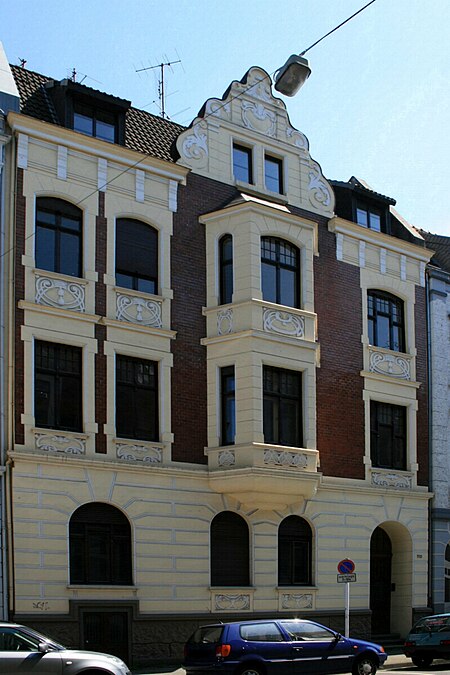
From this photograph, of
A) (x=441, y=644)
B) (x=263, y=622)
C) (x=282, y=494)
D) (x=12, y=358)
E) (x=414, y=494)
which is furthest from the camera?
(x=414, y=494)

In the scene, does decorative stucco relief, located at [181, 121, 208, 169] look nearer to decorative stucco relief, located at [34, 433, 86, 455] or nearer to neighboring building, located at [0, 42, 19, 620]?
neighboring building, located at [0, 42, 19, 620]

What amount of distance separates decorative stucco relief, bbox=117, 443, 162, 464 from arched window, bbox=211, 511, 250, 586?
2.56m

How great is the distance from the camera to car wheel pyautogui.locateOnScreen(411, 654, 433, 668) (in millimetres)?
25761

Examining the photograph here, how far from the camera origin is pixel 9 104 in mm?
24406

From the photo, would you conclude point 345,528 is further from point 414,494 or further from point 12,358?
point 12,358

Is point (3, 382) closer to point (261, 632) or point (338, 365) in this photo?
point (261, 632)

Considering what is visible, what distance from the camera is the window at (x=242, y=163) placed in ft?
96.7

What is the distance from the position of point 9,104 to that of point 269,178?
866 cm

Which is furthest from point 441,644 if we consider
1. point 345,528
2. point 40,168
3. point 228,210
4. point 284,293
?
point 40,168

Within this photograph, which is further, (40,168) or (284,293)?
(284,293)

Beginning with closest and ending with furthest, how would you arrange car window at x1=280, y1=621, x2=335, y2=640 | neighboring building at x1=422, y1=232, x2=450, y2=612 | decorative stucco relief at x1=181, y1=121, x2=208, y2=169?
car window at x1=280, y1=621, x2=335, y2=640
decorative stucco relief at x1=181, y1=121, x2=208, y2=169
neighboring building at x1=422, y1=232, x2=450, y2=612

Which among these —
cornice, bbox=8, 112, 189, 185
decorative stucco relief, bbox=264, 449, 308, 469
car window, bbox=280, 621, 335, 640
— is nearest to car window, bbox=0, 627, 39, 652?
car window, bbox=280, 621, 335, 640

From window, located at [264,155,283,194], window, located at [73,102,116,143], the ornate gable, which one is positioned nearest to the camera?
window, located at [73,102,116,143]

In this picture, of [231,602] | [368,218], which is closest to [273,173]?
[368,218]
